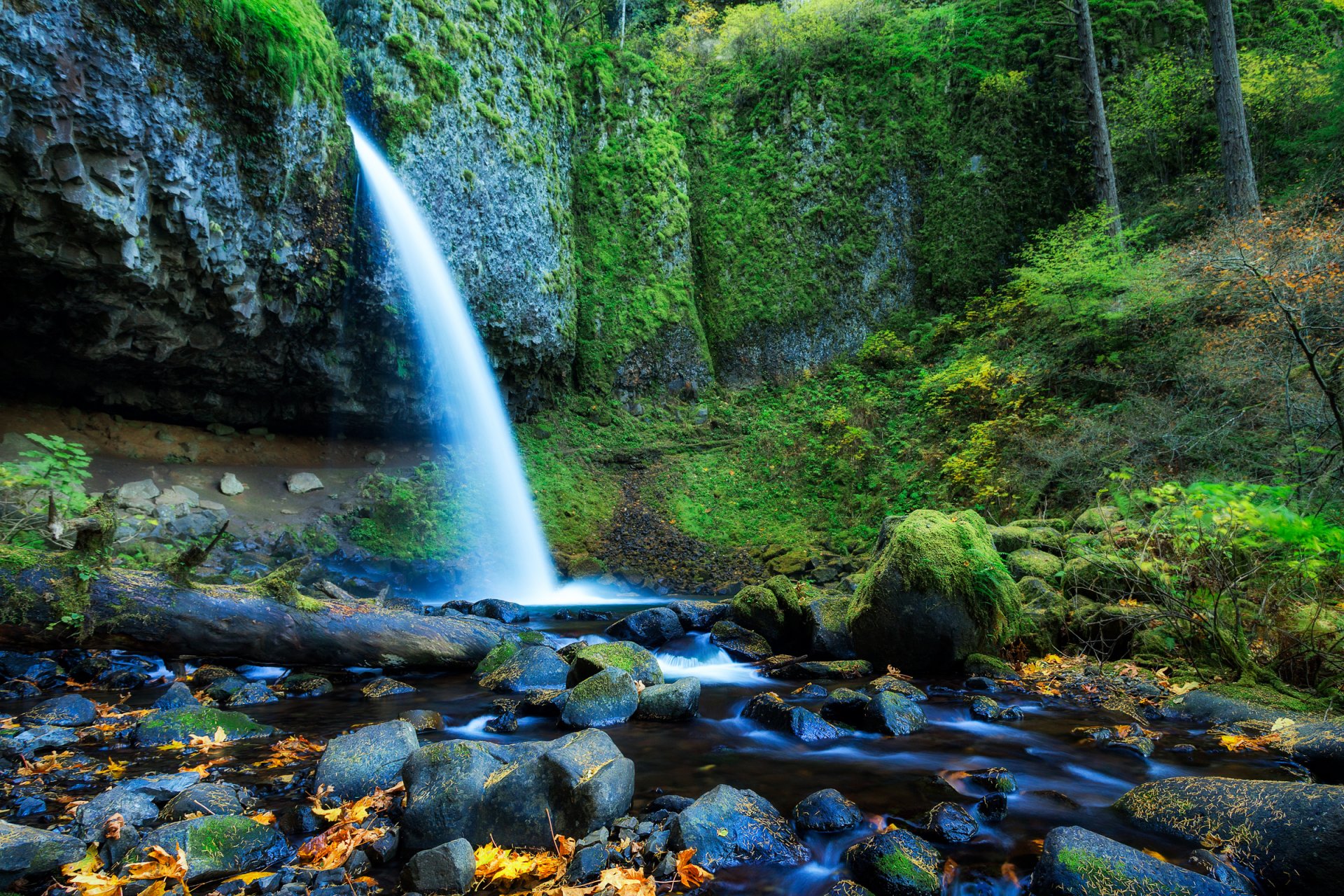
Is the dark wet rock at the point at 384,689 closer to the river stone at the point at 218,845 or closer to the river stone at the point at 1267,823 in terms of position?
the river stone at the point at 218,845

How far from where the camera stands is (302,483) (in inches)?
486

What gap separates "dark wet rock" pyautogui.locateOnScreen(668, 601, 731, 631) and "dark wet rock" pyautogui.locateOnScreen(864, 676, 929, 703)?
111 inches

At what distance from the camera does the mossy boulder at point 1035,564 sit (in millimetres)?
6863

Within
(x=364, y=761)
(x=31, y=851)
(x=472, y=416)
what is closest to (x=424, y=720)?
(x=364, y=761)

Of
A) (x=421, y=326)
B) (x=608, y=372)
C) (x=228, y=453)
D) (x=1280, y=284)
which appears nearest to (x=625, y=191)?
(x=608, y=372)

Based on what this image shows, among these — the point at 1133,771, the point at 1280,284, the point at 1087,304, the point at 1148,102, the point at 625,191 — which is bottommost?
the point at 1133,771

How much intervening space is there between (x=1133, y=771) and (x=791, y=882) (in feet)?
8.07

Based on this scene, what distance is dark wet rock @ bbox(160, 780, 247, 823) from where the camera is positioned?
3.00 metres

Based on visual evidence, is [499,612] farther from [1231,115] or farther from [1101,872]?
[1231,115]

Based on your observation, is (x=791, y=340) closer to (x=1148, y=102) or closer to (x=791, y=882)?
(x=1148, y=102)

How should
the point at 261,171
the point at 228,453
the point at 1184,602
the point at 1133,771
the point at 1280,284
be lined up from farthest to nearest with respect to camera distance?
the point at 228,453
the point at 261,171
the point at 1280,284
the point at 1184,602
the point at 1133,771

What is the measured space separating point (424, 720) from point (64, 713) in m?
2.52

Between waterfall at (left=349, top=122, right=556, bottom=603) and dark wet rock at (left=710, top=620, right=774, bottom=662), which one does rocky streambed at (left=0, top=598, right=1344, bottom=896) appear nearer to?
dark wet rock at (left=710, top=620, right=774, bottom=662)

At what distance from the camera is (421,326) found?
12.6m
